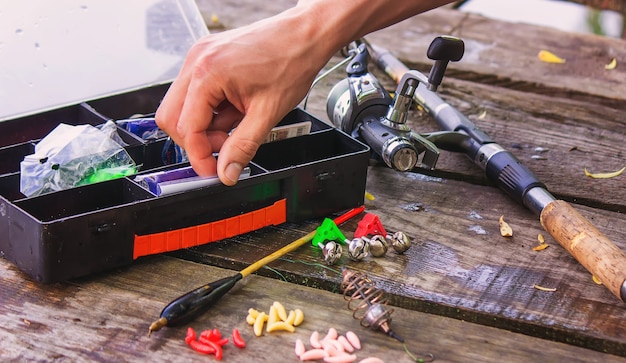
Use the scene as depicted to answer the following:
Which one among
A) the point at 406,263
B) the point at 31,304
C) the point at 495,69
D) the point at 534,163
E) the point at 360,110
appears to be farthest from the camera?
the point at 495,69

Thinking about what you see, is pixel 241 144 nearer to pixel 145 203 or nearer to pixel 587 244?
pixel 145 203

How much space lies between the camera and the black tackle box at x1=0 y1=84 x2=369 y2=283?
141 centimetres

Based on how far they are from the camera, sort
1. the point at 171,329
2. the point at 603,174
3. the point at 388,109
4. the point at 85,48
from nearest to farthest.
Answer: the point at 171,329 < the point at 388,109 < the point at 603,174 < the point at 85,48

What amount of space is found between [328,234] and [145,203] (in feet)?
1.18

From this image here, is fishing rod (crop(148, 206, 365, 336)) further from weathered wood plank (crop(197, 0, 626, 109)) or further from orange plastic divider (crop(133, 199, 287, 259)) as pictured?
weathered wood plank (crop(197, 0, 626, 109))

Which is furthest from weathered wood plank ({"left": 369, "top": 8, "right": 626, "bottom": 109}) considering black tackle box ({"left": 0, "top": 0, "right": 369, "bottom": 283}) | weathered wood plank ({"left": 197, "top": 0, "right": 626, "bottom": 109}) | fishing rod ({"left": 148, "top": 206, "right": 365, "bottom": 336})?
fishing rod ({"left": 148, "top": 206, "right": 365, "bottom": 336})

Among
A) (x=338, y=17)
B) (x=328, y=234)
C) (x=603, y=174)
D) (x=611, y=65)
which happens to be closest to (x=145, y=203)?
(x=328, y=234)

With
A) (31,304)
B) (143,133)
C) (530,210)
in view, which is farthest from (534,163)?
(31,304)

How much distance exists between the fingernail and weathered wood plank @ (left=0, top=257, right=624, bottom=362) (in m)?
0.17

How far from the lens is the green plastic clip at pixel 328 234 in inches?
63.3

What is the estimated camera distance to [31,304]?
1.37 metres

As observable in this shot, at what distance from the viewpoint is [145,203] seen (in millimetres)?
1463

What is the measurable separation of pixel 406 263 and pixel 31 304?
660 mm

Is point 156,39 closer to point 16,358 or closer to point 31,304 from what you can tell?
point 31,304
